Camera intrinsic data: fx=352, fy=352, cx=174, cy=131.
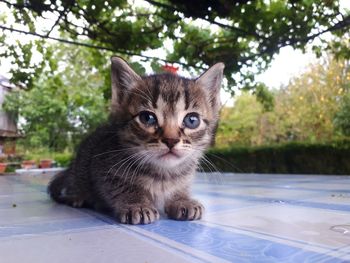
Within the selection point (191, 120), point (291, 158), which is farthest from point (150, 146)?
point (291, 158)

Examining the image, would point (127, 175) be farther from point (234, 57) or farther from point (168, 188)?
point (234, 57)

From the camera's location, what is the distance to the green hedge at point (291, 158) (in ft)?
19.8

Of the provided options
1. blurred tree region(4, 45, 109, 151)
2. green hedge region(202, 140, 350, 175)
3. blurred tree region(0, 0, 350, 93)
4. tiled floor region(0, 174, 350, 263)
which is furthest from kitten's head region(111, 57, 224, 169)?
blurred tree region(4, 45, 109, 151)

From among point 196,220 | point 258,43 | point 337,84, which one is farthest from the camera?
point 337,84

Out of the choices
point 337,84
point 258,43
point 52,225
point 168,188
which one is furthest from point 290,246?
point 337,84

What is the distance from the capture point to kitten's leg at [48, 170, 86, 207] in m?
2.09

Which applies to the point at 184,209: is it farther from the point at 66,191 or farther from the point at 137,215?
the point at 66,191

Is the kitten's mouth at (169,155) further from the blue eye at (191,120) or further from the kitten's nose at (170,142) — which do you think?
the blue eye at (191,120)

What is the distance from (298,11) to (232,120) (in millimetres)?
11397

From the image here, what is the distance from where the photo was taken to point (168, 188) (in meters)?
1.80

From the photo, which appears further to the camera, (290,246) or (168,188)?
(168,188)

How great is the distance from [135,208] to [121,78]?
733 mm

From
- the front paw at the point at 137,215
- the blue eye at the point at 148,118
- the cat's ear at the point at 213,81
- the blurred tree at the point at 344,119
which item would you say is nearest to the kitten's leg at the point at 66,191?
the front paw at the point at 137,215

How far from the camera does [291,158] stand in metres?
6.70
